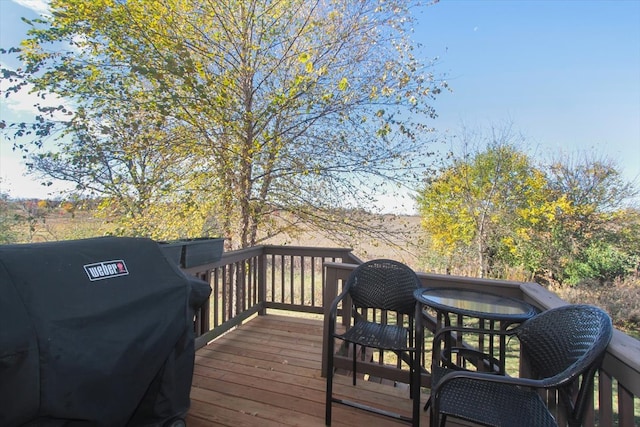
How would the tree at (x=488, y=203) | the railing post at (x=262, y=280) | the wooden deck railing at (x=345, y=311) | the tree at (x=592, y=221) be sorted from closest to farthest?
the wooden deck railing at (x=345, y=311), the railing post at (x=262, y=280), the tree at (x=592, y=221), the tree at (x=488, y=203)

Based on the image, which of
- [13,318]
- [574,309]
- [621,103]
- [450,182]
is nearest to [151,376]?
[13,318]

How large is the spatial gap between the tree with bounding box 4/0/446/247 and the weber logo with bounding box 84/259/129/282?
10.7 feet

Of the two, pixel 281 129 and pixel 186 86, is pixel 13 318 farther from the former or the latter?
pixel 281 129

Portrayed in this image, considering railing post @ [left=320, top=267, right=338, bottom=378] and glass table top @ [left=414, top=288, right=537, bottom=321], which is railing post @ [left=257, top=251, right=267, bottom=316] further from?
glass table top @ [left=414, top=288, right=537, bottom=321]

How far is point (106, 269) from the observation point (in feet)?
4.08

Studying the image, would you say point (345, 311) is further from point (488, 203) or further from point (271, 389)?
point (488, 203)

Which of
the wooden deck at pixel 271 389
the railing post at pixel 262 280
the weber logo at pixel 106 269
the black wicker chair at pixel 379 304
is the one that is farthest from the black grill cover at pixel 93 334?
the railing post at pixel 262 280

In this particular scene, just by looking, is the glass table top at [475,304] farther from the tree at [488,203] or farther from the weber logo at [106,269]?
the tree at [488,203]

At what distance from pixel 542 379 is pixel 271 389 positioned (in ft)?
5.57

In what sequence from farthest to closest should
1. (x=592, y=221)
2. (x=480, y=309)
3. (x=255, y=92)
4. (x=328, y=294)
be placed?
(x=592, y=221) → (x=255, y=92) → (x=328, y=294) → (x=480, y=309)

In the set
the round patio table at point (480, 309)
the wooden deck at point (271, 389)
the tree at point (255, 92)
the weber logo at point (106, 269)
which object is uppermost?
the tree at point (255, 92)

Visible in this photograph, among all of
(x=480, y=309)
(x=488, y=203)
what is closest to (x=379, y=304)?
(x=480, y=309)

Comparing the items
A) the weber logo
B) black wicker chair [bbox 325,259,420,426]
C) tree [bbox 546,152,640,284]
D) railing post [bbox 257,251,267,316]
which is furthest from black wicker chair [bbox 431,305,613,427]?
tree [bbox 546,152,640,284]

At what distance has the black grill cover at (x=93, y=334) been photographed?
0.93m
